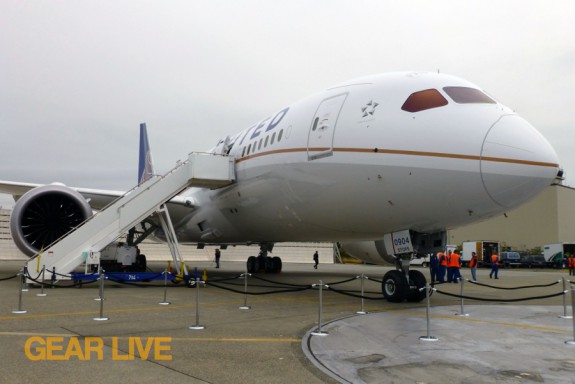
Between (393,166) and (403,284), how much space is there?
2.61 m

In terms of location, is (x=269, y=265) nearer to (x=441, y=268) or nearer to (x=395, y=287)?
(x=441, y=268)

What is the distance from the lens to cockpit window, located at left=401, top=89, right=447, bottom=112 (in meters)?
8.91

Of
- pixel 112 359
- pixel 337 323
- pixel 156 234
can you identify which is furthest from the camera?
pixel 156 234

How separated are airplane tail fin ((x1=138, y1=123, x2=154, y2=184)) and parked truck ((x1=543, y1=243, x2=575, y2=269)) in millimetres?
35933

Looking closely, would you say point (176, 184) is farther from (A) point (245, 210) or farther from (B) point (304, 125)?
(B) point (304, 125)

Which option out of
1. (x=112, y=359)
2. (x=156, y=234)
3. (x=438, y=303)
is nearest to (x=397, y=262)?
(x=438, y=303)

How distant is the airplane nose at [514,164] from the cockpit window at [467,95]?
800mm

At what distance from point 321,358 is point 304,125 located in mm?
6418

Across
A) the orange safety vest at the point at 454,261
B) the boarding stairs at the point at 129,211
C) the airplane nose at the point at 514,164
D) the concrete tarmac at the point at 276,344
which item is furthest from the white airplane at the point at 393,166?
the orange safety vest at the point at 454,261

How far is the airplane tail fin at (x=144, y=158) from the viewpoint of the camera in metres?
25.5

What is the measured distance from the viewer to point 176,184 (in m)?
13.9

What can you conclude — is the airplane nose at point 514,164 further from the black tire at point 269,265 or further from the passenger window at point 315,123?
the black tire at point 269,265

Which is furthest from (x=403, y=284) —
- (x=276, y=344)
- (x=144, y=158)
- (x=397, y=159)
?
(x=144, y=158)

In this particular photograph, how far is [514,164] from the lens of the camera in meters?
7.92
